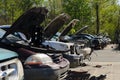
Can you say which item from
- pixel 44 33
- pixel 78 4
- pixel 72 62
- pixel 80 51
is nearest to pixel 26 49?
pixel 44 33

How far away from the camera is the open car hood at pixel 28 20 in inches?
317

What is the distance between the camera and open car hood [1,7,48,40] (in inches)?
317

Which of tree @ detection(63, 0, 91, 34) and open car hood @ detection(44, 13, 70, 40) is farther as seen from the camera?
tree @ detection(63, 0, 91, 34)

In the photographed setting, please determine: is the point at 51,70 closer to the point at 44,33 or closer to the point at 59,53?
the point at 59,53

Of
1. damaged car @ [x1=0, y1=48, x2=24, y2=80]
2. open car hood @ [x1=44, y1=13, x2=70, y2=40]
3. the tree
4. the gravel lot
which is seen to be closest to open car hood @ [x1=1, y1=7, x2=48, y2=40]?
open car hood @ [x1=44, y1=13, x2=70, y2=40]

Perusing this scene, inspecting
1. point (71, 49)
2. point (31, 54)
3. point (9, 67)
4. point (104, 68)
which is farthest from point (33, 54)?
point (104, 68)

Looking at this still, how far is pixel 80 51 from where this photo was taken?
46.6 feet

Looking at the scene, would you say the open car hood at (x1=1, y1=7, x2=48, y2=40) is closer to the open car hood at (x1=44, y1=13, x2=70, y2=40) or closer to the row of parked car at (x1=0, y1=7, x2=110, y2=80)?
the row of parked car at (x1=0, y1=7, x2=110, y2=80)

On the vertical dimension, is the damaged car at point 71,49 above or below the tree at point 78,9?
below

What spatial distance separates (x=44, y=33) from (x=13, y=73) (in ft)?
19.8

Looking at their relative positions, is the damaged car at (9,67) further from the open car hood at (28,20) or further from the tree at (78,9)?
the tree at (78,9)

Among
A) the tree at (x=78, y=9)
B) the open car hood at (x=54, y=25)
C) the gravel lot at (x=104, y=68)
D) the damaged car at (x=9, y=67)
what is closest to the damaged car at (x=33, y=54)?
the open car hood at (x=54, y=25)

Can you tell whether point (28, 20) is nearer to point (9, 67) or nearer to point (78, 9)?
point (9, 67)

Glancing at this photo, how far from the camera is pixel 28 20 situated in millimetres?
8273
